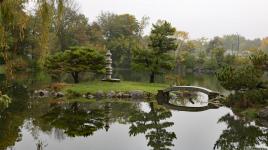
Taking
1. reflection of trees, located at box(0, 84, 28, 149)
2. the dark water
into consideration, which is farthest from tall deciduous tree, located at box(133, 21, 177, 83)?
reflection of trees, located at box(0, 84, 28, 149)

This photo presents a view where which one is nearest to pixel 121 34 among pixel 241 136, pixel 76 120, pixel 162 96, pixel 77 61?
pixel 77 61

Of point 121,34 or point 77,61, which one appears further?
point 121,34

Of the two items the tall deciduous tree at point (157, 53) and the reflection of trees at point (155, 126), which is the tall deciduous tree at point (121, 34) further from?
the reflection of trees at point (155, 126)

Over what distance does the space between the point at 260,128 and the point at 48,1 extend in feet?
46.1

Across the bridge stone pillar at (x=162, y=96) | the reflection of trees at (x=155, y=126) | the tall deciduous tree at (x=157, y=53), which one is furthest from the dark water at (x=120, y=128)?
the tall deciduous tree at (x=157, y=53)

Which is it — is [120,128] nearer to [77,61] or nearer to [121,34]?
[77,61]

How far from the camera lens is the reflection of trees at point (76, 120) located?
1595cm

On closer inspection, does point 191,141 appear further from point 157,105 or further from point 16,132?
point 157,105

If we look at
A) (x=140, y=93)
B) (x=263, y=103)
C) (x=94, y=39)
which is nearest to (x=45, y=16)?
(x=263, y=103)

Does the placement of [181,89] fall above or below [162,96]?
above

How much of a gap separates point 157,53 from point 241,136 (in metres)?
17.8

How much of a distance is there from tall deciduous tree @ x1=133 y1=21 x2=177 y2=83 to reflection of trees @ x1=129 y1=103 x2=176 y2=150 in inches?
390

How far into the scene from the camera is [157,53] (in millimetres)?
32906

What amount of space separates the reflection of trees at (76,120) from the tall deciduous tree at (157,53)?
40.3 feet
